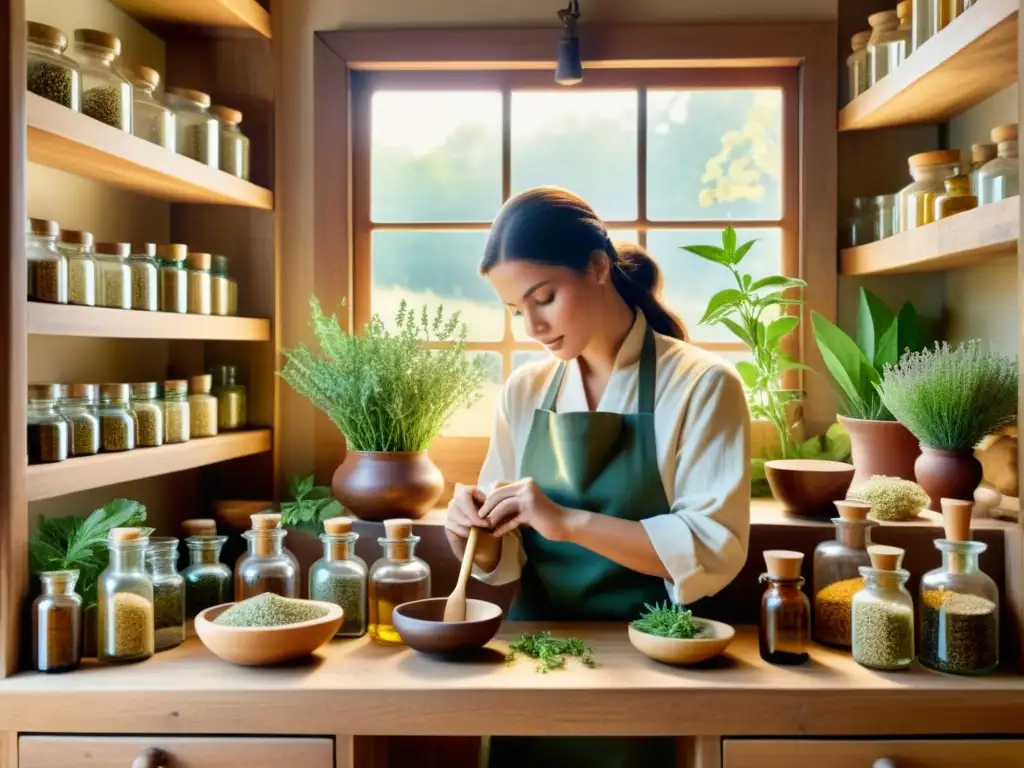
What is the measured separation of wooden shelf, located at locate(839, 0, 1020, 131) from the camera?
1.63 meters

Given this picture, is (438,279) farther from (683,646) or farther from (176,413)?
(683,646)

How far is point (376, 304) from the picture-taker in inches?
98.8

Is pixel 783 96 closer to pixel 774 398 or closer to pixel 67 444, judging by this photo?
pixel 774 398

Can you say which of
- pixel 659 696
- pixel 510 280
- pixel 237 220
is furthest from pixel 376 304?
pixel 659 696

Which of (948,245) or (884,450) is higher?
Answer: (948,245)

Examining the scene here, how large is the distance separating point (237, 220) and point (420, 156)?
0.52 meters

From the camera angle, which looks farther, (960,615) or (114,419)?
(114,419)

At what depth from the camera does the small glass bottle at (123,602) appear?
1.62 metres

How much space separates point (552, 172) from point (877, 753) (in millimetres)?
1611

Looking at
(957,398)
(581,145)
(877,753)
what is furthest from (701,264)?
(877,753)

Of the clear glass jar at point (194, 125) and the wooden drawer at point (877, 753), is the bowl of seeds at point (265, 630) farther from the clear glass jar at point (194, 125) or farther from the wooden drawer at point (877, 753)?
the clear glass jar at point (194, 125)

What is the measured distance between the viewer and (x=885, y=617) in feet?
5.27

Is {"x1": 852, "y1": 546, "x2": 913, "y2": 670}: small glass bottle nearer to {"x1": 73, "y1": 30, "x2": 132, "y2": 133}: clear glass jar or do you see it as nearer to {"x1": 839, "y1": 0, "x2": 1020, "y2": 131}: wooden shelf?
{"x1": 839, "y1": 0, "x2": 1020, "y2": 131}: wooden shelf

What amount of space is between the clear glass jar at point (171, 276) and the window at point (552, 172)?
1.89 ft
